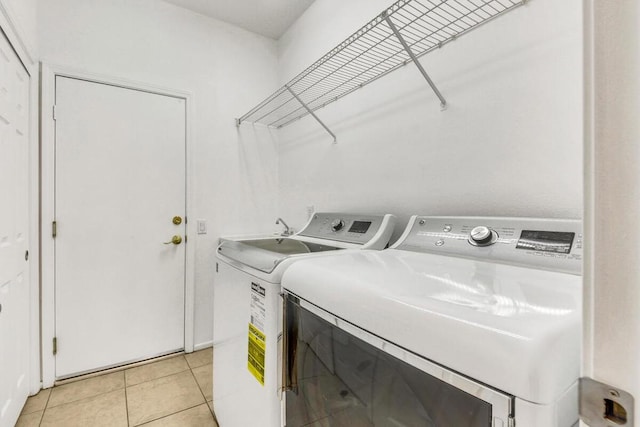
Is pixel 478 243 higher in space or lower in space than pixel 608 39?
lower

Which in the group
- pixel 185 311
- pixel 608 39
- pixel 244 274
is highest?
pixel 608 39

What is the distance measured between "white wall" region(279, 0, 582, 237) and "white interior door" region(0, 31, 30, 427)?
1.71 m

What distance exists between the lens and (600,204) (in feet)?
1.02

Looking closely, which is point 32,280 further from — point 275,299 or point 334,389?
point 334,389

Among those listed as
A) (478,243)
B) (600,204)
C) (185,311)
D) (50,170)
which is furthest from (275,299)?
(50,170)

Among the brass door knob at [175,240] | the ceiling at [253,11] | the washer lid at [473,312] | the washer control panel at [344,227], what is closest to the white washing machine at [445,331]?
the washer lid at [473,312]

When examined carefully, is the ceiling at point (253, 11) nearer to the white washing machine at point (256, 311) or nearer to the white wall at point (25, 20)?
the white wall at point (25, 20)

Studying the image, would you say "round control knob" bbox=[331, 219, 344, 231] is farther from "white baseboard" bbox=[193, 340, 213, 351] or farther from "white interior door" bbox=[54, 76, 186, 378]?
"white baseboard" bbox=[193, 340, 213, 351]

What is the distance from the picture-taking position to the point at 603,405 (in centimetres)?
31

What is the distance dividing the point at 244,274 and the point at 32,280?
1.60m

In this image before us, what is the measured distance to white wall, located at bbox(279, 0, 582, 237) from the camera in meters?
1.02

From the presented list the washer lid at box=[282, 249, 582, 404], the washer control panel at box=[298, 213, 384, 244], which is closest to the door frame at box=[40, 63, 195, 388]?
the washer control panel at box=[298, 213, 384, 244]

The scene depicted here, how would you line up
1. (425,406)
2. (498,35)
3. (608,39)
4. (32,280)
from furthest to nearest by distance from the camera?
1. (32,280)
2. (498,35)
3. (425,406)
4. (608,39)

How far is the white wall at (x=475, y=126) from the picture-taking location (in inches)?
40.1
